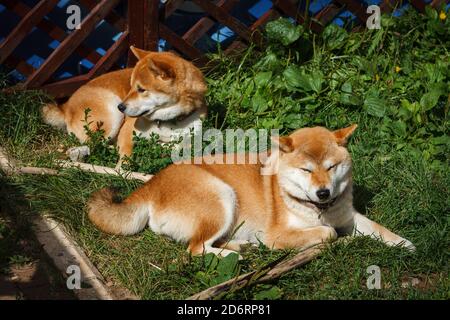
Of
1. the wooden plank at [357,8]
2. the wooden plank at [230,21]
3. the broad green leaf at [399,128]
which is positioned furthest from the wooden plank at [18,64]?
the broad green leaf at [399,128]

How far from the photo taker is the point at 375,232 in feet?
16.4

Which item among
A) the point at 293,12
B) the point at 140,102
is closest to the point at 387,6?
the point at 293,12

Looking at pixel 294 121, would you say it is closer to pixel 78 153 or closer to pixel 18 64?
pixel 78 153

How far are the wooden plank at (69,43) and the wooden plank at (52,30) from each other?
11cm

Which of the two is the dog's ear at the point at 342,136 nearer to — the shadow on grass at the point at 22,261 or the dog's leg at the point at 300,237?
the dog's leg at the point at 300,237

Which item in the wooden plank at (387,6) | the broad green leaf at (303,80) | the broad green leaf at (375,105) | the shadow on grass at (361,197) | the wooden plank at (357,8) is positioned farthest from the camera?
the wooden plank at (387,6)

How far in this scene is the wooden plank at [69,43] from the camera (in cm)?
627

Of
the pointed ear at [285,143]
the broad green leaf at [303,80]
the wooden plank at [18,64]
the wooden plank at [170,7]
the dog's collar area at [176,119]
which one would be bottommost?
the broad green leaf at [303,80]

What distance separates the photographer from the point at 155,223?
4.95 metres

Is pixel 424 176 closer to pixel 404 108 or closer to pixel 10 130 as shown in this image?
pixel 404 108

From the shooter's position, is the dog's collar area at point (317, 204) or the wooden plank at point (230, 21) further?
the wooden plank at point (230, 21)

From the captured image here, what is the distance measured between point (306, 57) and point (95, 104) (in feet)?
7.21

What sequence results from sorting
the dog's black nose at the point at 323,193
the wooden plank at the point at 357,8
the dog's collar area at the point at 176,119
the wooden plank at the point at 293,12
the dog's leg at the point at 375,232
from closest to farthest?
the dog's black nose at the point at 323,193, the dog's leg at the point at 375,232, the dog's collar area at the point at 176,119, the wooden plank at the point at 293,12, the wooden plank at the point at 357,8

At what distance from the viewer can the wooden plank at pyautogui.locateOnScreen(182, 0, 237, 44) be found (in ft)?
22.0
